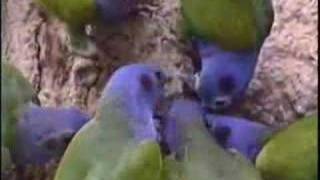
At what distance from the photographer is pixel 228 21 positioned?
47 centimetres

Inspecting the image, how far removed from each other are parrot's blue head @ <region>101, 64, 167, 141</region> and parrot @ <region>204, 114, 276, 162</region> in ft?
0.10

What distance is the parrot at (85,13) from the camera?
1.62 feet

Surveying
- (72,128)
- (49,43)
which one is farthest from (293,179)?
(49,43)

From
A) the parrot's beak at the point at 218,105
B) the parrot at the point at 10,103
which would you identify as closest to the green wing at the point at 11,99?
the parrot at the point at 10,103

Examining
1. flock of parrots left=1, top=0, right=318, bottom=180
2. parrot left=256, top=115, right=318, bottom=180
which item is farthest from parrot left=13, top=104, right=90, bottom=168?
parrot left=256, top=115, right=318, bottom=180

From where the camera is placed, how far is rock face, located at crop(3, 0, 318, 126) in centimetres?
56

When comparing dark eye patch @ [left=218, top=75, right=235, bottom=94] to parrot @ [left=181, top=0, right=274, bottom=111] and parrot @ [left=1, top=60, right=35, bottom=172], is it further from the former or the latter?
parrot @ [left=1, top=60, right=35, bottom=172]

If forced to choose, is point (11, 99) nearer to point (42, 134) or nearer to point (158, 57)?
point (42, 134)

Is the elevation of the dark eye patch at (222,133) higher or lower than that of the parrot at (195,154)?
lower

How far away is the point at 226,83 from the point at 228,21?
0.04m

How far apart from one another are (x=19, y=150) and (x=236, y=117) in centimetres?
12

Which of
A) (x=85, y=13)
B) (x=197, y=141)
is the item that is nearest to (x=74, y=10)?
(x=85, y=13)

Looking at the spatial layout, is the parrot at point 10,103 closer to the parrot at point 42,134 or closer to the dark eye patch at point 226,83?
the parrot at point 42,134

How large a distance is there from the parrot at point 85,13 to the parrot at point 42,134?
6 cm
